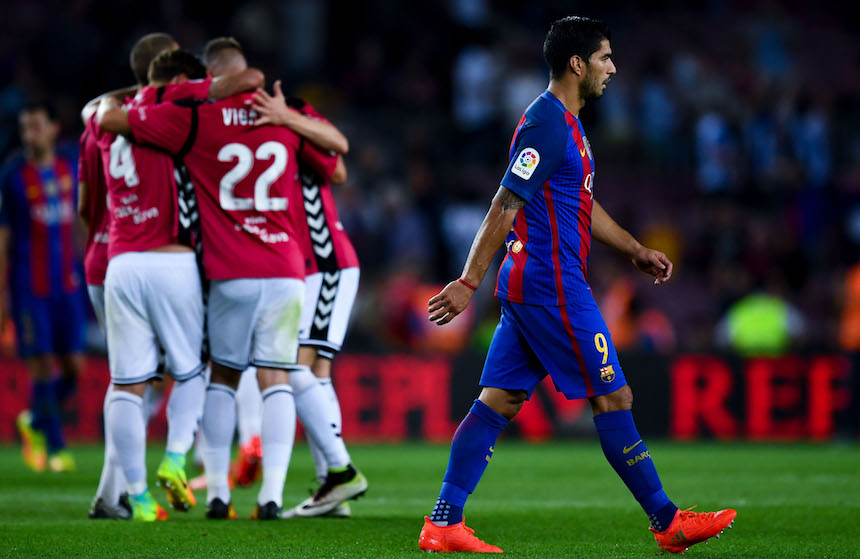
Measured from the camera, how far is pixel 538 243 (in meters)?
5.25

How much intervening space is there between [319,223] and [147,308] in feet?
3.55

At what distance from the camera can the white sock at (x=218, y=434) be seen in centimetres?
626

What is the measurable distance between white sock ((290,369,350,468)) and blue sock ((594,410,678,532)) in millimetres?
1767

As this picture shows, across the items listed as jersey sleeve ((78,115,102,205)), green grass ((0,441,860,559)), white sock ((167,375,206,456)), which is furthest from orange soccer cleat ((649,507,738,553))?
jersey sleeve ((78,115,102,205))

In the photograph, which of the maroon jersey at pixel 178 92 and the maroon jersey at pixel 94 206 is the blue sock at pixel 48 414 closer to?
the maroon jersey at pixel 94 206

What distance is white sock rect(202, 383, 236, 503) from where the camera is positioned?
6258mm

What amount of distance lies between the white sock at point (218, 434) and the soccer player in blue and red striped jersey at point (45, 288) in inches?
147

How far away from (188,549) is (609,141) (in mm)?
13945

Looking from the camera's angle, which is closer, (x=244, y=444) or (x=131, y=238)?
(x=131, y=238)

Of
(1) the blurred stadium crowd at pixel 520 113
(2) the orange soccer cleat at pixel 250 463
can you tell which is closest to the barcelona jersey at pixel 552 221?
(2) the orange soccer cleat at pixel 250 463

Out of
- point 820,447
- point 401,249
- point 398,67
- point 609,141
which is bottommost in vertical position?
point 820,447

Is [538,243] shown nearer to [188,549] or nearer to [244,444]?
[188,549]

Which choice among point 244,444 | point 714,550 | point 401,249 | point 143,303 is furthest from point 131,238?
point 401,249

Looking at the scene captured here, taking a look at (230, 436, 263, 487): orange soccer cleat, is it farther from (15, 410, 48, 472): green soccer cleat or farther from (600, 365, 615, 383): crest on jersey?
(15, 410, 48, 472): green soccer cleat
